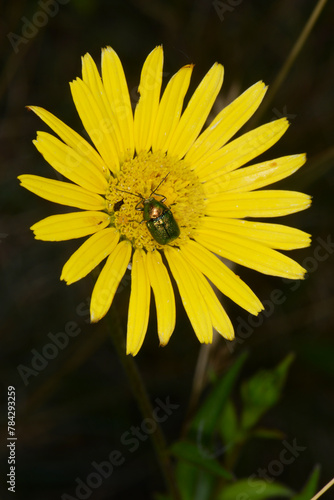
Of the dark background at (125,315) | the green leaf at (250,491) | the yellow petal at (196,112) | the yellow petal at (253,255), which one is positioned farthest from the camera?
the dark background at (125,315)

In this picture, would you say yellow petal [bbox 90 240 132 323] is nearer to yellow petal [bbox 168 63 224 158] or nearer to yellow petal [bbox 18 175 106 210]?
yellow petal [bbox 18 175 106 210]

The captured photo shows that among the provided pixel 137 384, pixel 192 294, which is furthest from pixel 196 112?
pixel 137 384

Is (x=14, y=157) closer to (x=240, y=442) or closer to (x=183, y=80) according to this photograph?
(x=183, y=80)

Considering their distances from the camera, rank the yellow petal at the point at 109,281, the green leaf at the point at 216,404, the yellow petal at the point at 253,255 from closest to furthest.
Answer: the yellow petal at the point at 109,281
the yellow petal at the point at 253,255
the green leaf at the point at 216,404

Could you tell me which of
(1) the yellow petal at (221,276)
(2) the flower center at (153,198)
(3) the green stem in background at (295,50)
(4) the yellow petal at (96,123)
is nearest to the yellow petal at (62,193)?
Answer: (2) the flower center at (153,198)

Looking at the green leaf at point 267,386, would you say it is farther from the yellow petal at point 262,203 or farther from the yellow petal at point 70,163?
the yellow petal at point 70,163

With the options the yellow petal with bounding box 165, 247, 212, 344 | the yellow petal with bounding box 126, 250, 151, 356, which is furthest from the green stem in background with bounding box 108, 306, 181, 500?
the yellow petal with bounding box 165, 247, 212, 344
